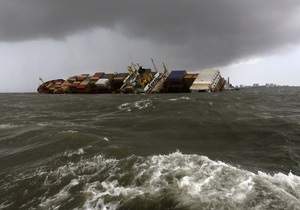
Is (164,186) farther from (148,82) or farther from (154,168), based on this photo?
(148,82)

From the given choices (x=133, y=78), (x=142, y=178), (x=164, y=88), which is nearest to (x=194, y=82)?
(x=164, y=88)

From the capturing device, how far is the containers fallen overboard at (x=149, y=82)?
7700 centimetres

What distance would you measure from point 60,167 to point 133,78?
7240 centimetres

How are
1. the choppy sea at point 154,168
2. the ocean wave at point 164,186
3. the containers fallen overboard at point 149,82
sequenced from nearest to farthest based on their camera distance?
the ocean wave at point 164,186, the choppy sea at point 154,168, the containers fallen overboard at point 149,82

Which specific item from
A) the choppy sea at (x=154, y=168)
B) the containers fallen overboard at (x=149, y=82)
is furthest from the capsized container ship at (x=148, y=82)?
the choppy sea at (x=154, y=168)

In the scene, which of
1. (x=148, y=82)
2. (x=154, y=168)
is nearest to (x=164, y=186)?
(x=154, y=168)

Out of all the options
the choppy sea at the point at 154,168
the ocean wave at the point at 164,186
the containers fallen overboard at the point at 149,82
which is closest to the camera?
the ocean wave at the point at 164,186

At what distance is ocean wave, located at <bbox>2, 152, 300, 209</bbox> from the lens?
8.37m

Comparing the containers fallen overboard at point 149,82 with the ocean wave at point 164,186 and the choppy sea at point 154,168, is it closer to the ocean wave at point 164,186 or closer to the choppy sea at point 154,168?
the choppy sea at point 154,168

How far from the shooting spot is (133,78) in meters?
83.6

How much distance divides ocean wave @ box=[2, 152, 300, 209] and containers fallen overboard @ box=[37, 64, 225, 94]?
62400 mm

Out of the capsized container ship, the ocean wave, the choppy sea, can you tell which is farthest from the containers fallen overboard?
the ocean wave

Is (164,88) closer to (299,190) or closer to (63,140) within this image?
(63,140)

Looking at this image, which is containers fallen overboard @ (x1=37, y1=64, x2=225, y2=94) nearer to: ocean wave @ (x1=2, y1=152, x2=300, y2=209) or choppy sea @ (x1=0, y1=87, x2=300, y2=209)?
choppy sea @ (x1=0, y1=87, x2=300, y2=209)
